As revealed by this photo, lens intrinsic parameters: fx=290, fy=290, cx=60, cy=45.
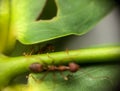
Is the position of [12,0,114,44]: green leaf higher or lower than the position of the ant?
higher

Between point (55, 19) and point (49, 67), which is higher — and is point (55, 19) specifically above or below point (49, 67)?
above

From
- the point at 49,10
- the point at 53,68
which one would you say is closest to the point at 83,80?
the point at 53,68

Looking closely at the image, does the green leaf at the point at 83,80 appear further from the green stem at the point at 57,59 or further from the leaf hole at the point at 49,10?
the leaf hole at the point at 49,10

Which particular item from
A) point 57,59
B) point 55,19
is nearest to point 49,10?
point 55,19

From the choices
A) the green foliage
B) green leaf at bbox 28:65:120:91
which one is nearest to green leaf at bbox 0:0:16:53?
the green foliage

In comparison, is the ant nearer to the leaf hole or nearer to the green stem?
the green stem

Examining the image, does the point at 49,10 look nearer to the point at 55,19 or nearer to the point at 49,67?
the point at 55,19
